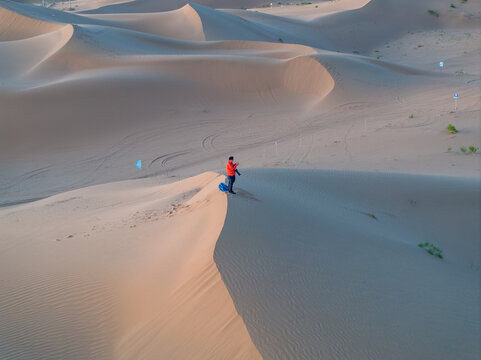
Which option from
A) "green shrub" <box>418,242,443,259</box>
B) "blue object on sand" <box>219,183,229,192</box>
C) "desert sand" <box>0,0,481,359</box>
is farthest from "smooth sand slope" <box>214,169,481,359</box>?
"blue object on sand" <box>219,183,229,192</box>

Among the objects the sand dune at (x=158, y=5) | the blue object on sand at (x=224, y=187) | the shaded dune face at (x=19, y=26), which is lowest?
the blue object on sand at (x=224, y=187)

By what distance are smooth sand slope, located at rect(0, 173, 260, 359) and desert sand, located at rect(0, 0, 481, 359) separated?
0.03m

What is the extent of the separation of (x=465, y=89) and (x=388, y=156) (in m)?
8.68

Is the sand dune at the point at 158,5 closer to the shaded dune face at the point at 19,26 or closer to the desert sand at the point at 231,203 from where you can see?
the shaded dune face at the point at 19,26

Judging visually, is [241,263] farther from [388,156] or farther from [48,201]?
[388,156]

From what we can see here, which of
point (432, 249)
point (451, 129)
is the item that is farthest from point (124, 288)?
point (451, 129)

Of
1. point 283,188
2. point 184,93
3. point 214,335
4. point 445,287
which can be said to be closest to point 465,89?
point 184,93

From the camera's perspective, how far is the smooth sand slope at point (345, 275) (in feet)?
16.5

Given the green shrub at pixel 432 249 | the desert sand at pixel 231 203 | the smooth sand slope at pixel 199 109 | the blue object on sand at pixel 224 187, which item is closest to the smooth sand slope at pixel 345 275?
the desert sand at pixel 231 203

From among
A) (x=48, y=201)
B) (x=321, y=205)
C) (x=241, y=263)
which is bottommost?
(x=241, y=263)

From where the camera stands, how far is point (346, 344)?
16.0 feet

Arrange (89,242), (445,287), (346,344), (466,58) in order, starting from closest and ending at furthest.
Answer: (346,344), (445,287), (89,242), (466,58)

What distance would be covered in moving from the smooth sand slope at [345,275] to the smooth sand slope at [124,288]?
1.17ft

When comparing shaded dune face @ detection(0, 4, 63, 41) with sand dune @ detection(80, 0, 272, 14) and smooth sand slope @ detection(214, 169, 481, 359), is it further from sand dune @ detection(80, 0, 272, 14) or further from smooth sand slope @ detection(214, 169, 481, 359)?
smooth sand slope @ detection(214, 169, 481, 359)
